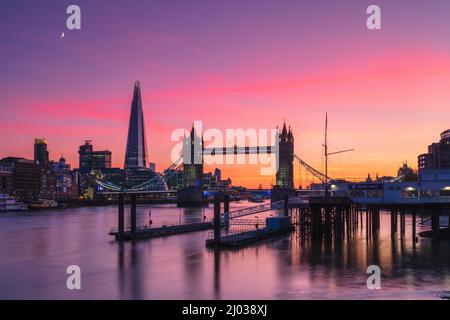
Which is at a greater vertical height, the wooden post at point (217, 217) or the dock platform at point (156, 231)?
the wooden post at point (217, 217)

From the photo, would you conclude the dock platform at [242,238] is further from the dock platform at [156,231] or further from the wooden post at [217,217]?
the dock platform at [156,231]

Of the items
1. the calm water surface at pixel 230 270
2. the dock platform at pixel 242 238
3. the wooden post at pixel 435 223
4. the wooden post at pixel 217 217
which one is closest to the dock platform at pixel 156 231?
the calm water surface at pixel 230 270

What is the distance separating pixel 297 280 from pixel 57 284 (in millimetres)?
20531

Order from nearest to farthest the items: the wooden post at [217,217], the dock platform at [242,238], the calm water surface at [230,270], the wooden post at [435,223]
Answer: the calm water surface at [230,270], the wooden post at [217,217], the dock platform at [242,238], the wooden post at [435,223]

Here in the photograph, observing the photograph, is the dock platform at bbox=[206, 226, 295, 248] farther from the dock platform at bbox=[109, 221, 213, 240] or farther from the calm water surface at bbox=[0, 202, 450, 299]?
the dock platform at bbox=[109, 221, 213, 240]

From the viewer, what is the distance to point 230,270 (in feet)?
173

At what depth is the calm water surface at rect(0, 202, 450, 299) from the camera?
141 ft

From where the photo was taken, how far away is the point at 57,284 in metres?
47.9

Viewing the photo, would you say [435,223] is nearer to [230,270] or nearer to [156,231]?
[230,270]

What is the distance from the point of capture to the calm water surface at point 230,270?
4312 cm

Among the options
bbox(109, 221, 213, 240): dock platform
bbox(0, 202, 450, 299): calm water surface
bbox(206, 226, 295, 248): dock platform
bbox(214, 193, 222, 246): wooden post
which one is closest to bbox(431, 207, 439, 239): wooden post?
bbox(0, 202, 450, 299): calm water surface

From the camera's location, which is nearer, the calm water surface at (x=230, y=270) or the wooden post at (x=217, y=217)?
the calm water surface at (x=230, y=270)

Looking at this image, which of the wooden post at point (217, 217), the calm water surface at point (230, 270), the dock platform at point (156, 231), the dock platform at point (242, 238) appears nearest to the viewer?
the calm water surface at point (230, 270)
